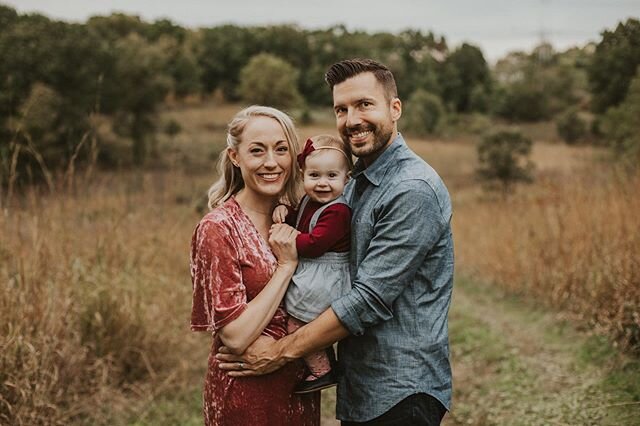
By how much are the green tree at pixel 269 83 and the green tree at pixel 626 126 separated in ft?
101

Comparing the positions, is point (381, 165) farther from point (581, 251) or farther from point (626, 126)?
point (626, 126)

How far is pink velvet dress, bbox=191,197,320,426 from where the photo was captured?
6.99 ft

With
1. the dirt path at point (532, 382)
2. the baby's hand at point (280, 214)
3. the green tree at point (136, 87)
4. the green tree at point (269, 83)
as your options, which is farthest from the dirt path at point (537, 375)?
the green tree at point (269, 83)

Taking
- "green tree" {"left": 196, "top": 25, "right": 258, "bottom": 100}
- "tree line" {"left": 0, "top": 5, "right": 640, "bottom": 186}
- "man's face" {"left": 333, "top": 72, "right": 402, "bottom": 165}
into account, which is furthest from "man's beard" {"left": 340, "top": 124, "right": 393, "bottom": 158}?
"green tree" {"left": 196, "top": 25, "right": 258, "bottom": 100}

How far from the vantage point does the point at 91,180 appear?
5.36m

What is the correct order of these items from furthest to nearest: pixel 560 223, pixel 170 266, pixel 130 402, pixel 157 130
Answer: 1. pixel 157 130
2. pixel 560 223
3. pixel 170 266
4. pixel 130 402

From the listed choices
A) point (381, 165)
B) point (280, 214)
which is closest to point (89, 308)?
point (280, 214)

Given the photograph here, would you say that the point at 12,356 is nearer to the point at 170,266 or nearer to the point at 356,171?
the point at 356,171

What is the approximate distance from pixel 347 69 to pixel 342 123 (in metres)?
0.20

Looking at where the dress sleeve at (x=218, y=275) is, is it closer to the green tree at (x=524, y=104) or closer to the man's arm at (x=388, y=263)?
the man's arm at (x=388, y=263)

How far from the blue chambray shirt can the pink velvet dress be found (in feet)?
0.81

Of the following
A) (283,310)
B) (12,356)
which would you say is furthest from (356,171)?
(12,356)

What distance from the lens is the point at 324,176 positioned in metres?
2.36

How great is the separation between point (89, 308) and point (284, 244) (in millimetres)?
2789
